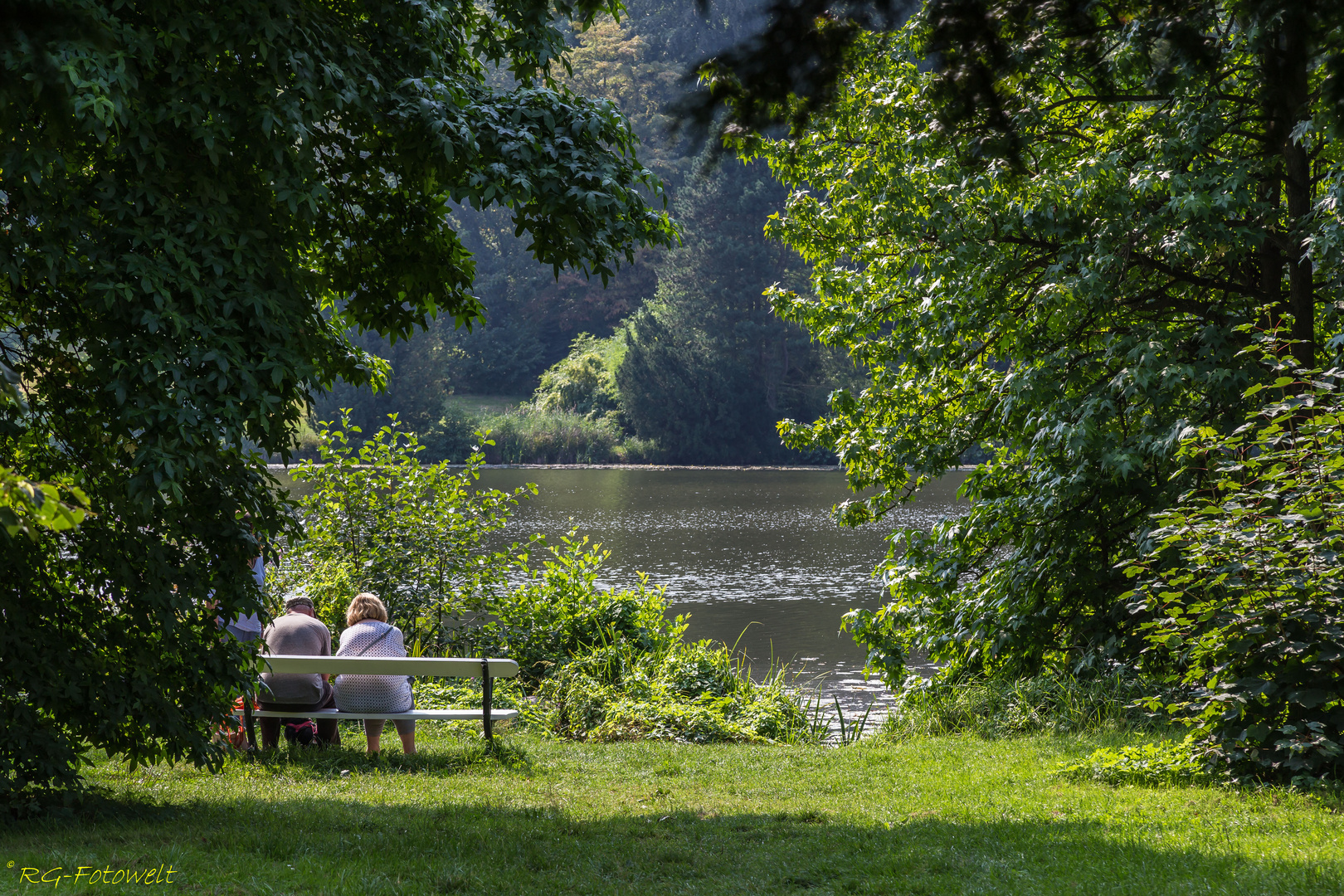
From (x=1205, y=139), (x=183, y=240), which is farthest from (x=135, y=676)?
(x=1205, y=139)

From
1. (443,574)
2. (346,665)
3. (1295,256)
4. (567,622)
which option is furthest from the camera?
(443,574)

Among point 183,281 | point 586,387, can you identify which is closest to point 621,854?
point 183,281

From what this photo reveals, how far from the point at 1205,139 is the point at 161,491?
7216 millimetres

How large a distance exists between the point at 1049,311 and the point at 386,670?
231 inches

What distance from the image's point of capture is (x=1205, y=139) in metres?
7.81

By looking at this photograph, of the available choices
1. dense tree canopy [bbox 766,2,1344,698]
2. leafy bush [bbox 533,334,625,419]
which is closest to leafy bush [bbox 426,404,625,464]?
leafy bush [bbox 533,334,625,419]

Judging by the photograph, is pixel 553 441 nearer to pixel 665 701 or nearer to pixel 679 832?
pixel 665 701

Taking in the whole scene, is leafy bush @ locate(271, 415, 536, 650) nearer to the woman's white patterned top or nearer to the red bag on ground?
the red bag on ground

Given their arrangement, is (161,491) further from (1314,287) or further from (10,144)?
(1314,287)

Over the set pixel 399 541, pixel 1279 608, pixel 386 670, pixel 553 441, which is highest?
pixel 1279 608

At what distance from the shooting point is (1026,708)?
8.66 m

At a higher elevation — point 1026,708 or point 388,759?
point 388,759

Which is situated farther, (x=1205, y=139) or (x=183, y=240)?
(x=1205, y=139)

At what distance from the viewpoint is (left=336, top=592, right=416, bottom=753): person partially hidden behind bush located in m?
7.50
